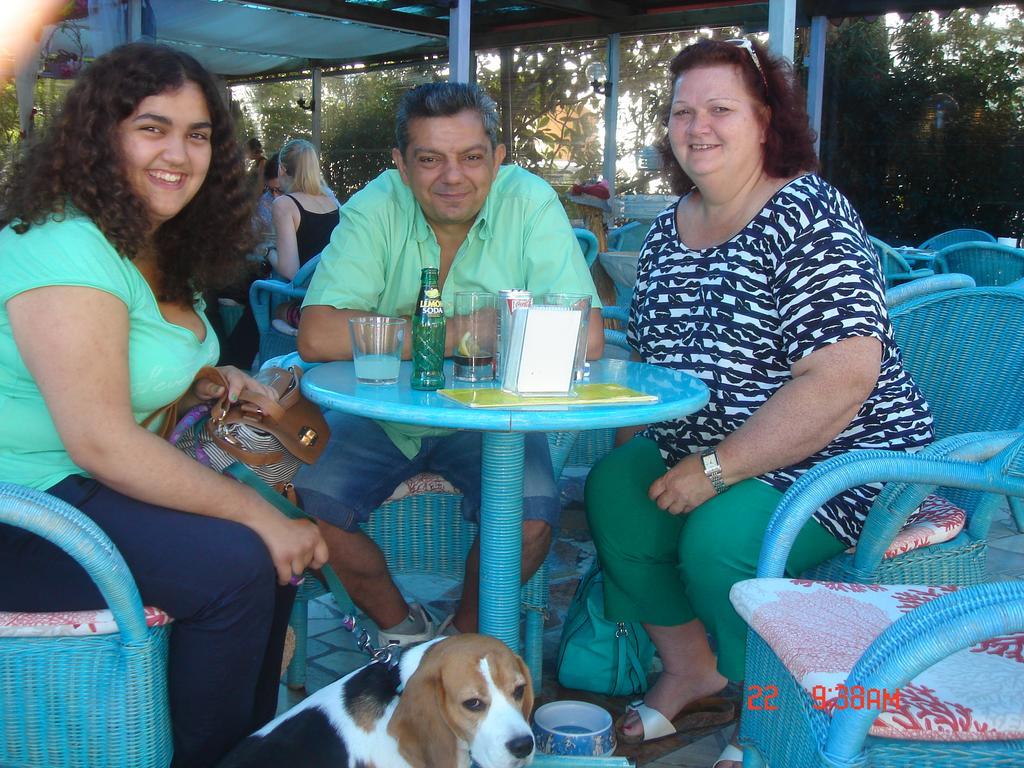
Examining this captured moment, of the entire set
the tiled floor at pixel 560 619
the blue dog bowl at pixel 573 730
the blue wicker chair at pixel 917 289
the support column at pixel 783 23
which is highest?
the support column at pixel 783 23

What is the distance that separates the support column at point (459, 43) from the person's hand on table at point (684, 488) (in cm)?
475

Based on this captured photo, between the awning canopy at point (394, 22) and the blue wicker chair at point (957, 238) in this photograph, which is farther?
the awning canopy at point (394, 22)

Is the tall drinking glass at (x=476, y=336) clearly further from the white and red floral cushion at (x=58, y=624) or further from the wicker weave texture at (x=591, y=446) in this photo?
the wicker weave texture at (x=591, y=446)

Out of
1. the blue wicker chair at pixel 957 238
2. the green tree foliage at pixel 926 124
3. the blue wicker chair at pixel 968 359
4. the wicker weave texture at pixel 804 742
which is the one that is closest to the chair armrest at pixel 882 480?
the wicker weave texture at pixel 804 742

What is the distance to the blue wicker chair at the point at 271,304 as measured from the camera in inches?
175

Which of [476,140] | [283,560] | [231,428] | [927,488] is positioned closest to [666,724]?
[927,488]

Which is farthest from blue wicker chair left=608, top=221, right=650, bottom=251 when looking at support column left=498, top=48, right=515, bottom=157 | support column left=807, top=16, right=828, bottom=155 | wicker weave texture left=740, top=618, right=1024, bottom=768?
wicker weave texture left=740, top=618, right=1024, bottom=768

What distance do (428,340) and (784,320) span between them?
75 cm

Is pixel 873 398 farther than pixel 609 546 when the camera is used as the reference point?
No

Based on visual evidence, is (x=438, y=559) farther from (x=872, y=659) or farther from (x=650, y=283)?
(x=872, y=659)

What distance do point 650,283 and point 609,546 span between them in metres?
0.64

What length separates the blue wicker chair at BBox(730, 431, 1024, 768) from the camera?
111 centimetres

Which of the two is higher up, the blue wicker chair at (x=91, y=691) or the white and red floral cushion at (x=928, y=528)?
the white and red floral cushion at (x=928, y=528)

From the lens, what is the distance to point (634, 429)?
2.42 metres
